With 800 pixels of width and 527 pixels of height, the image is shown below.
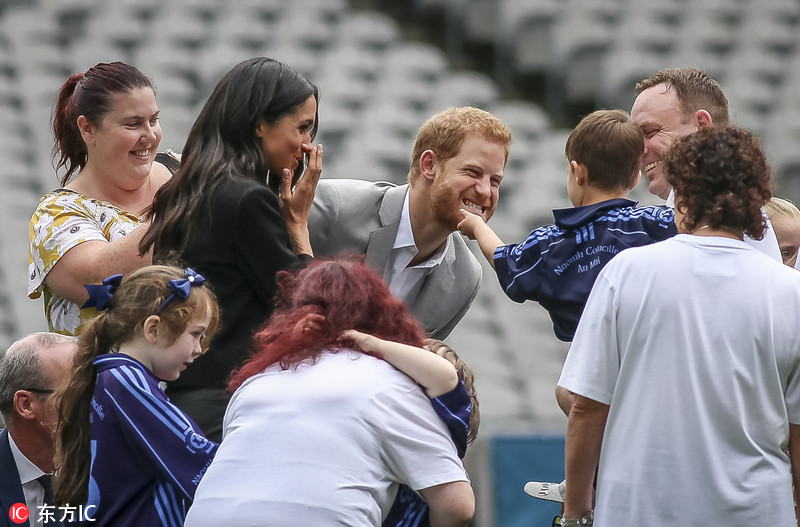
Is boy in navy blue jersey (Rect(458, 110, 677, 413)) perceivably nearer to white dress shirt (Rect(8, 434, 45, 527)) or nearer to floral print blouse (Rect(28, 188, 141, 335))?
floral print blouse (Rect(28, 188, 141, 335))

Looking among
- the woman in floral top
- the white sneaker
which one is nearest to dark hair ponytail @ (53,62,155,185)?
the woman in floral top

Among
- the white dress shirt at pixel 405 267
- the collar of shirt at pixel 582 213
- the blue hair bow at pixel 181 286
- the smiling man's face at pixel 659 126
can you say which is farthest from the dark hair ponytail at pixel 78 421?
the smiling man's face at pixel 659 126

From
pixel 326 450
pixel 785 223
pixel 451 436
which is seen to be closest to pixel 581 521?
pixel 451 436

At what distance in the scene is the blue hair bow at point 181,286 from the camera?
2291 millimetres

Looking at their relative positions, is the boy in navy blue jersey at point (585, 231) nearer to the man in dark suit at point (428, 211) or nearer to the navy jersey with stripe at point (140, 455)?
the man in dark suit at point (428, 211)

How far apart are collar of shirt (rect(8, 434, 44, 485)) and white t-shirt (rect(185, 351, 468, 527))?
0.98m

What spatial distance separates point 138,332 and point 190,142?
0.53 m

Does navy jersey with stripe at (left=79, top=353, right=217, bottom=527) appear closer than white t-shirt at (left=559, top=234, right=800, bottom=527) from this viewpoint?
No

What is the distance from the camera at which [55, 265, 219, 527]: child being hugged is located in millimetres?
2189

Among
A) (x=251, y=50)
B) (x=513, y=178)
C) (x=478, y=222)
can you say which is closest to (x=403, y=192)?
(x=478, y=222)

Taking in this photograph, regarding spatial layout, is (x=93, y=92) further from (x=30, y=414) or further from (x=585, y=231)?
(x=585, y=231)

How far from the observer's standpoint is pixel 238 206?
7.93 ft

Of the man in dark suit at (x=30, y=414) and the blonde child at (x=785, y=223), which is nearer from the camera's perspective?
the man in dark suit at (x=30, y=414)

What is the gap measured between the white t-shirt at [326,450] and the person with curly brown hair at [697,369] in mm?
305
